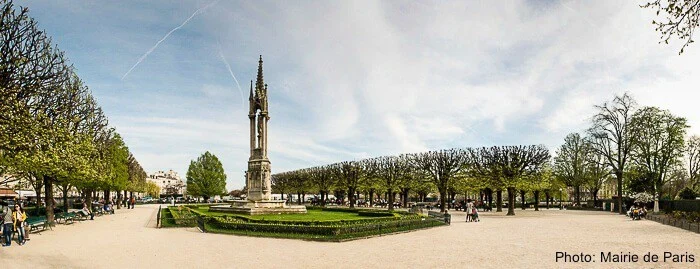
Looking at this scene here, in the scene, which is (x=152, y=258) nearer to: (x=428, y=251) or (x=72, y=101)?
(x=428, y=251)

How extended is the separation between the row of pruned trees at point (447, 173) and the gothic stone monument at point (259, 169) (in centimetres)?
1885

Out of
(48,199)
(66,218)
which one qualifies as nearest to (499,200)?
(66,218)

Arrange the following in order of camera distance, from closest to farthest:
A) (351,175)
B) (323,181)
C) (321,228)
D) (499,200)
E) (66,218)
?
1. (321,228)
2. (66,218)
3. (499,200)
4. (351,175)
5. (323,181)

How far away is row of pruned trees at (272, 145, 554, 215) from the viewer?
162 ft

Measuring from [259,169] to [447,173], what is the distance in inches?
932

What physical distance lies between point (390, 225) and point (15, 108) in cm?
1883

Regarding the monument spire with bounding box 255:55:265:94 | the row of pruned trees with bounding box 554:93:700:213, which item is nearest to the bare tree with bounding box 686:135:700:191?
the row of pruned trees with bounding box 554:93:700:213

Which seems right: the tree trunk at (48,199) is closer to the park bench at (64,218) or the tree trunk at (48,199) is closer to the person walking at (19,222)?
the park bench at (64,218)

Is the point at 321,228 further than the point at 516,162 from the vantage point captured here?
No

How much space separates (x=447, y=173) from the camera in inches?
2169

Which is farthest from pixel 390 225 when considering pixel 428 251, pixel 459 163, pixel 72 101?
pixel 459 163

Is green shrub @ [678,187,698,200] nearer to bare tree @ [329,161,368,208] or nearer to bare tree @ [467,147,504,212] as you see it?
bare tree @ [467,147,504,212]

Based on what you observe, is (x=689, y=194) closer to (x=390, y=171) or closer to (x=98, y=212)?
(x=390, y=171)

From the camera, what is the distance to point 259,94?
44.8 m
